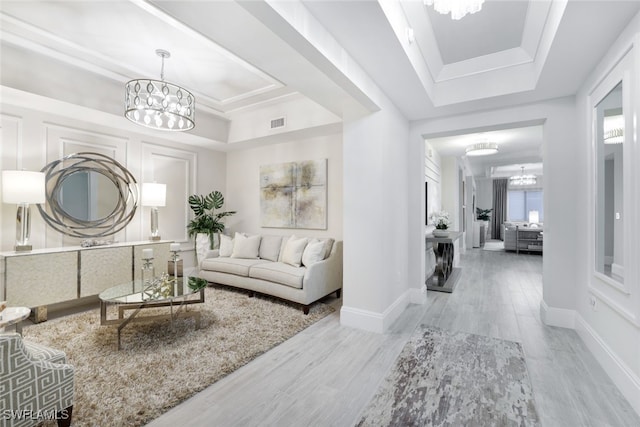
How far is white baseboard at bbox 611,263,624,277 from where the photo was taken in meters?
2.05

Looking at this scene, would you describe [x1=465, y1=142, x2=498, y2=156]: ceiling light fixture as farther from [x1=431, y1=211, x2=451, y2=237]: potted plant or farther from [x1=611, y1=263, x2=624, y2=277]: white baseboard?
[x1=611, y1=263, x2=624, y2=277]: white baseboard

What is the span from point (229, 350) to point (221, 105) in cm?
369

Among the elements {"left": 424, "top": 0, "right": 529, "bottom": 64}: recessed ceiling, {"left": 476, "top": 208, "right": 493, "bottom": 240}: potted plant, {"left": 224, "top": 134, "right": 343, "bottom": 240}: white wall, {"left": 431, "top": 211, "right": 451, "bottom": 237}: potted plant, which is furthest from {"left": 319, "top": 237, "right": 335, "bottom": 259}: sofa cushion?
{"left": 476, "top": 208, "right": 493, "bottom": 240}: potted plant

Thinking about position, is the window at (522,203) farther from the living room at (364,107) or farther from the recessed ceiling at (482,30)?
the recessed ceiling at (482,30)

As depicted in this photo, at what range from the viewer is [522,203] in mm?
12516

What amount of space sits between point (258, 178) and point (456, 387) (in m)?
4.44

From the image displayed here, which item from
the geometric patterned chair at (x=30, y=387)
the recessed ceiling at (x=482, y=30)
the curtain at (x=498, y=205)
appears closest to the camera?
the geometric patterned chair at (x=30, y=387)

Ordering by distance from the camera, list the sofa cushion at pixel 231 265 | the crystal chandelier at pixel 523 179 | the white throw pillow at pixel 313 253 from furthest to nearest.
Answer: the crystal chandelier at pixel 523 179 → the sofa cushion at pixel 231 265 → the white throw pillow at pixel 313 253

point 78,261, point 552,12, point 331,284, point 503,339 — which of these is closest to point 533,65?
point 552,12

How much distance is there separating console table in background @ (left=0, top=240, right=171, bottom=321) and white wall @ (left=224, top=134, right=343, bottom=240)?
1848mm

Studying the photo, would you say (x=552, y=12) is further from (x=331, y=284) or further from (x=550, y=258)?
(x=331, y=284)

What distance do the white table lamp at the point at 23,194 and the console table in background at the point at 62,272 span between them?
210 millimetres

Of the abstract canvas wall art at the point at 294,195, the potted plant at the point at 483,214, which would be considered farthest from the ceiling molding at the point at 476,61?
the potted plant at the point at 483,214

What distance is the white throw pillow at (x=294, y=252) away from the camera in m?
3.96
